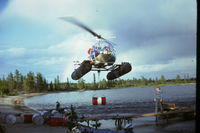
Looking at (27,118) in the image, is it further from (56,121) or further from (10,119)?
(56,121)

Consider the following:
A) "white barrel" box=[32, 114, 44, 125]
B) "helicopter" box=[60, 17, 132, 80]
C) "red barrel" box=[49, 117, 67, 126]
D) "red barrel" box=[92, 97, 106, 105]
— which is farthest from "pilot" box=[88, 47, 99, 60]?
"white barrel" box=[32, 114, 44, 125]

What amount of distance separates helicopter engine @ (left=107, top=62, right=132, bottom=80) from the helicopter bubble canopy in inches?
22.6

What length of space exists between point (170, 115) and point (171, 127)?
3.84 ft

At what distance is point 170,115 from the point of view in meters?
12.6

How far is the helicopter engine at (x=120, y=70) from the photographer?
645 centimetres

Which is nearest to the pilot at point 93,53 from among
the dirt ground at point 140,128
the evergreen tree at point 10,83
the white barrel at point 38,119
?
the dirt ground at point 140,128

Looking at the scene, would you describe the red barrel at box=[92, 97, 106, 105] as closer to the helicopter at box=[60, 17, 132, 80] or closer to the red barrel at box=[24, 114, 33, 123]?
the helicopter at box=[60, 17, 132, 80]

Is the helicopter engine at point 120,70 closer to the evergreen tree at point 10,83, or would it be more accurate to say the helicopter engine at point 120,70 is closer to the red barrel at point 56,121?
the red barrel at point 56,121

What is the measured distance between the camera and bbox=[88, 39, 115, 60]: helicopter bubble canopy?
19.8 feet

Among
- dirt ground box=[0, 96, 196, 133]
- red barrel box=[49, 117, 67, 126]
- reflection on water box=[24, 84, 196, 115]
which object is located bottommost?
reflection on water box=[24, 84, 196, 115]

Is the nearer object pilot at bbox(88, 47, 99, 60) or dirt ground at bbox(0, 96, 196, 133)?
pilot at bbox(88, 47, 99, 60)

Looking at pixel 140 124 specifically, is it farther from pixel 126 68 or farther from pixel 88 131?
pixel 88 131

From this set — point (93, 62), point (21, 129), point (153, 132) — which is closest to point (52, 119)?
point (21, 129)

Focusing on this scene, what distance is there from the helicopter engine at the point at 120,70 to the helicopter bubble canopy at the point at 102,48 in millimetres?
575
